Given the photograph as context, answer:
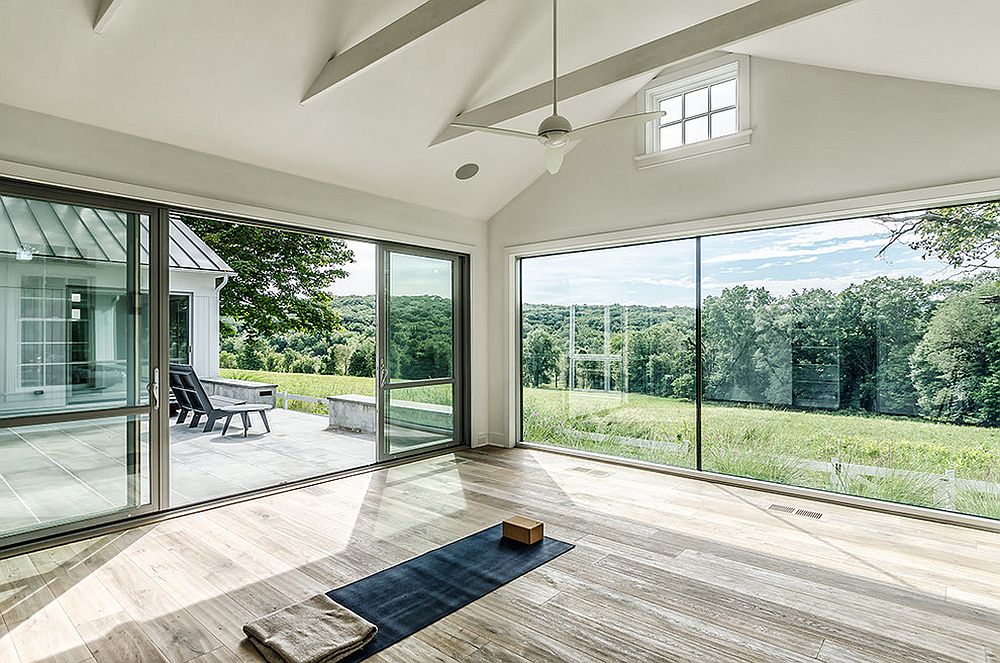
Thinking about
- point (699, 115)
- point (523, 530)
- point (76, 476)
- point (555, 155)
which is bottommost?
point (523, 530)

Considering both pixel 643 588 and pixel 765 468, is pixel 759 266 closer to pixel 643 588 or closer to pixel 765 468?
pixel 765 468

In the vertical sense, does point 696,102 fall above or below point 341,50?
above

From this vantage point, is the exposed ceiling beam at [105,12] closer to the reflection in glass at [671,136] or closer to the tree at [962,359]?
the reflection in glass at [671,136]

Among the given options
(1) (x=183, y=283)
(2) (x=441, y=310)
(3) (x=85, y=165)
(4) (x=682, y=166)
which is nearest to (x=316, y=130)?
(3) (x=85, y=165)

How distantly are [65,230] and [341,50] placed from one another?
219 centimetres

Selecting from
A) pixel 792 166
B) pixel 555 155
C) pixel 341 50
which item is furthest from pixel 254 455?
pixel 792 166

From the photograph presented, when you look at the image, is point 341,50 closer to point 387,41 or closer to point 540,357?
point 387,41

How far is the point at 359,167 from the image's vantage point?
5293 millimetres

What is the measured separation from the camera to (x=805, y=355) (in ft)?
16.3

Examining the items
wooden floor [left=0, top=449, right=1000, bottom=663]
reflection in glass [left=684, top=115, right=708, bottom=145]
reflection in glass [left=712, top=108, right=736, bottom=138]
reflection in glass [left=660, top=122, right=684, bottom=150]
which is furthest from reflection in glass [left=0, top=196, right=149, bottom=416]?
reflection in glass [left=712, top=108, right=736, bottom=138]

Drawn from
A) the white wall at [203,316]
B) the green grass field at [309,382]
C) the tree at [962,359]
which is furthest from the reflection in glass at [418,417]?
the white wall at [203,316]

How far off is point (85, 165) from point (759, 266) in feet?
17.0

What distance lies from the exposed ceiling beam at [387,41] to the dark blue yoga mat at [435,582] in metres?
3.11

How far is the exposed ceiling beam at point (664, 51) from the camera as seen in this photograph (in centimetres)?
352
